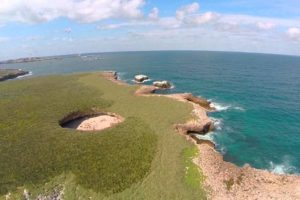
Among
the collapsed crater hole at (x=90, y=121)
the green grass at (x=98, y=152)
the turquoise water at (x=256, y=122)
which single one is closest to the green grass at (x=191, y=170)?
the green grass at (x=98, y=152)

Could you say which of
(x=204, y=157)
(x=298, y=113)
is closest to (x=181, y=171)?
(x=204, y=157)

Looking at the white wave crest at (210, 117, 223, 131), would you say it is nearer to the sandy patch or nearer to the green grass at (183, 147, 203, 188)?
the green grass at (183, 147, 203, 188)

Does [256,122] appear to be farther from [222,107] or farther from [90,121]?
[90,121]

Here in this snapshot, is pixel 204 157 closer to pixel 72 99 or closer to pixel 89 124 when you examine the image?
pixel 89 124

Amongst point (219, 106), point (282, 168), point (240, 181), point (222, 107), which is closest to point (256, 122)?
point (222, 107)

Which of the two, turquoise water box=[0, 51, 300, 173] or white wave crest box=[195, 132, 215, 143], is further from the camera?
white wave crest box=[195, 132, 215, 143]

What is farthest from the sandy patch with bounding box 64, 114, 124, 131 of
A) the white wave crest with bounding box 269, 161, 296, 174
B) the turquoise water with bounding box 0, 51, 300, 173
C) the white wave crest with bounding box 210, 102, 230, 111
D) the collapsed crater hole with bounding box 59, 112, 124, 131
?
the white wave crest with bounding box 269, 161, 296, 174
